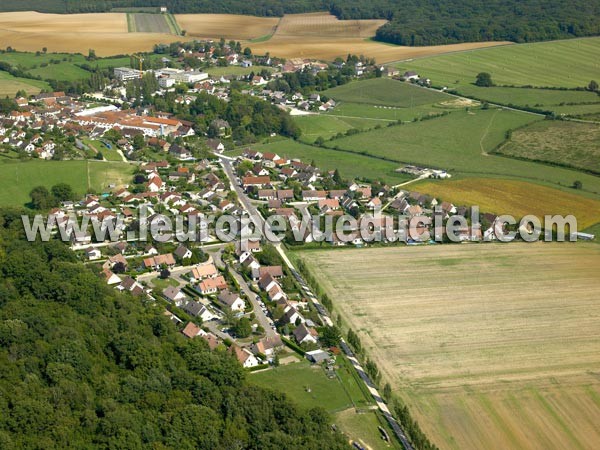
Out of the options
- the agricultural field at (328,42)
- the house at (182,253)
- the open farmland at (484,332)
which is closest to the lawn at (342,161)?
the open farmland at (484,332)

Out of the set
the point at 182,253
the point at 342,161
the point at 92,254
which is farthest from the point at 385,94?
the point at 92,254

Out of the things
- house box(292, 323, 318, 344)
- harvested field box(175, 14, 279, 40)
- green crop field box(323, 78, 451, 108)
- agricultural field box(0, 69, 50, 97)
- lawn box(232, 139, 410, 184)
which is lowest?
lawn box(232, 139, 410, 184)

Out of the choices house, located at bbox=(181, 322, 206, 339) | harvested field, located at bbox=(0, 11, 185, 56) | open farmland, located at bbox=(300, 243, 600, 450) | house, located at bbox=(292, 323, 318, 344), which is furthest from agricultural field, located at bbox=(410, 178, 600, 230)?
harvested field, located at bbox=(0, 11, 185, 56)

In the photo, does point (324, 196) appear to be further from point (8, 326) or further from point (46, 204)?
point (8, 326)

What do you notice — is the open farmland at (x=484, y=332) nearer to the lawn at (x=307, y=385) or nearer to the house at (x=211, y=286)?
the lawn at (x=307, y=385)

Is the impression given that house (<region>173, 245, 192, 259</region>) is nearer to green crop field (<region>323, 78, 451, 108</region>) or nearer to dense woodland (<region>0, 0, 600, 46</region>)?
green crop field (<region>323, 78, 451, 108</region>)

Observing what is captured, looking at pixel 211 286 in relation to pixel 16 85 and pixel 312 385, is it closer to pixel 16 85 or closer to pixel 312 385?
pixel 312 385

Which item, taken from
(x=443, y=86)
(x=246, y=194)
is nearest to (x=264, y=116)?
(x=246, y=194)

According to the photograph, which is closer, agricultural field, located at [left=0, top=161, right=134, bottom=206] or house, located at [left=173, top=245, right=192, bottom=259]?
house, located at [left=173, top=245, right=192, bottom=259]
